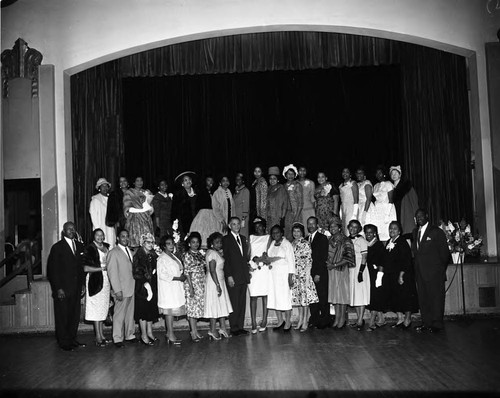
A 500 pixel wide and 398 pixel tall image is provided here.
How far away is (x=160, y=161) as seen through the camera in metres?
14.9

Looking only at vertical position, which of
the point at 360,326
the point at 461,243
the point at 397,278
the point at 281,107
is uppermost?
the point at 281,107

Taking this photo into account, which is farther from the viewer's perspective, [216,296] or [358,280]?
[358,280]

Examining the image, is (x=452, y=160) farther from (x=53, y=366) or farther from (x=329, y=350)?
(x=53, y=366)

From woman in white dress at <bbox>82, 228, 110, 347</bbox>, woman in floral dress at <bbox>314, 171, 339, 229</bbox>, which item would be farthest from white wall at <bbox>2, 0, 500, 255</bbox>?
woman in white dress at <bbox>82, 228, 110, 347</bbox>

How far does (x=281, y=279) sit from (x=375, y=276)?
132cm

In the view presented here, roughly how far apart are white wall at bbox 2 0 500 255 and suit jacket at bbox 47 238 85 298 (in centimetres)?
324

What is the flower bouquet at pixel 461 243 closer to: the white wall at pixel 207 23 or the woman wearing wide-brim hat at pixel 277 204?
the white wall at pixel 207 23

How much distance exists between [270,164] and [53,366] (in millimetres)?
7856

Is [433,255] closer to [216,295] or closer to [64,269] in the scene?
[216,295]

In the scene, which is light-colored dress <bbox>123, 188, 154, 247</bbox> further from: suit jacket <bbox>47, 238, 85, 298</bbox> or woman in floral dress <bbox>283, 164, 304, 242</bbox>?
woman in floral dress <bbox>283, 164, 304, 242</bbox>

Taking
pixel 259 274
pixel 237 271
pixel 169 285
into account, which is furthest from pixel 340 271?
pixel 169 285

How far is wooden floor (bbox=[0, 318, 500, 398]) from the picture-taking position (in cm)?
638

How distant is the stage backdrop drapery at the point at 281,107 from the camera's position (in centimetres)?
1348

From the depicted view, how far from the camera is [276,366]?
740 cm
